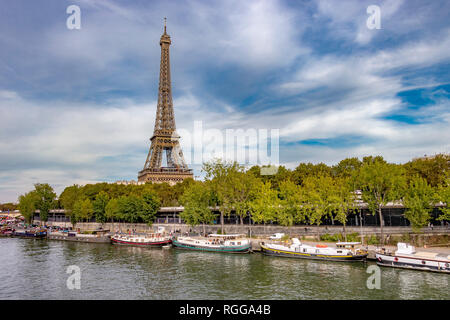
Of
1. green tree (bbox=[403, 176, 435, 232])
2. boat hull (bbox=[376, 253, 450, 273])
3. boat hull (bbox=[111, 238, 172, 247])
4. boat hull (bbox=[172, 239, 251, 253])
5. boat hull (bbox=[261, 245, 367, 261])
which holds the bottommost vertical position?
boat hull (bbox=[111, 238, 172, 247])

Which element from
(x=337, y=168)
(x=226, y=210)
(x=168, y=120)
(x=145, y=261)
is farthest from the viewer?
(x=168, y=120)

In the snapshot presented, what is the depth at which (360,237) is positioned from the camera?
5903 centimetres

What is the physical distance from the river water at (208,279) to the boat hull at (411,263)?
1.01 m

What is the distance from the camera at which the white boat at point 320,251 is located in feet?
158

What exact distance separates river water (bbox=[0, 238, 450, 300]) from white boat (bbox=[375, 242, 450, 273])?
3.73 feet

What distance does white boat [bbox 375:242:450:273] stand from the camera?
39969 millimetres

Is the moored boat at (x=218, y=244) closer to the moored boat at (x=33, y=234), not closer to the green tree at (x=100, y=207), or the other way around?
the green tree at (x=100, y=207)

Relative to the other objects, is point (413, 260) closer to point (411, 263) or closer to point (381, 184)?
point (411, 263)

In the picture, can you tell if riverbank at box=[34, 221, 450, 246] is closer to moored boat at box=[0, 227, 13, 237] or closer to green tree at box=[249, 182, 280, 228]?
green tree at box=[249, 182, 280, 228]

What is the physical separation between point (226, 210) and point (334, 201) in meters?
27.6

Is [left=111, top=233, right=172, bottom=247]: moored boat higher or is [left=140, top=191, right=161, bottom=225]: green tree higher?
[left=140, top=191, right=161, bottom=225]: green tree

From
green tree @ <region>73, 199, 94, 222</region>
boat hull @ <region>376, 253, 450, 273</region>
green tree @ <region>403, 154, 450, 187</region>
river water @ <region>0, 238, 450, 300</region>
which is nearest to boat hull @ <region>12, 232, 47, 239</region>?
green tree @ <region>73, 199, 94, 222</region>
